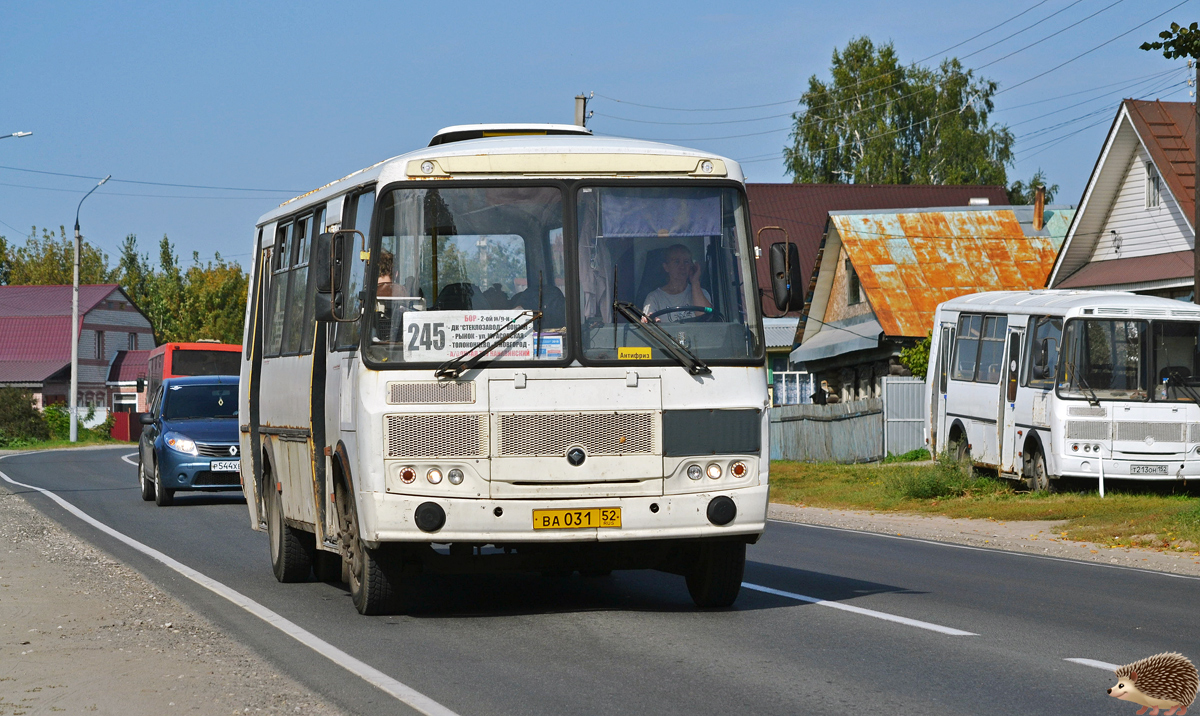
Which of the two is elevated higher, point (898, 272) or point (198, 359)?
point (898, 272)

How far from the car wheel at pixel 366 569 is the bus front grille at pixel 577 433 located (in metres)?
1.21

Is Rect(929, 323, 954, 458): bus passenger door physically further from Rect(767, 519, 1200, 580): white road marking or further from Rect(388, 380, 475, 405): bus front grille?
Rect(388, 380, 475, 405): bus front grille

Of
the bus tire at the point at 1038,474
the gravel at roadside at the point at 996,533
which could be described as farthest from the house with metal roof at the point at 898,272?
the gravel at roadside at the point at 996,533

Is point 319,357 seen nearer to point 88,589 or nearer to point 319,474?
point 319,474

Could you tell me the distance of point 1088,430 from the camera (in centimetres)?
2355

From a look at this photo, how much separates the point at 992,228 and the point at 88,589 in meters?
36.9

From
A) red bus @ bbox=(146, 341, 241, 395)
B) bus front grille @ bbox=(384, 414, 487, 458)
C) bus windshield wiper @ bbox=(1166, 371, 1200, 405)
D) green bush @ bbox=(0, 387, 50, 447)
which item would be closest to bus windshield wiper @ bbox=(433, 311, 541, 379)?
bus front grille @ bbox=(384, 414, 487, 458)

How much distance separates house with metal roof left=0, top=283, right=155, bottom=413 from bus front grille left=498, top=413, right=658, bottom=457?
271 feet

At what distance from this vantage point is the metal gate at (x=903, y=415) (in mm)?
36406

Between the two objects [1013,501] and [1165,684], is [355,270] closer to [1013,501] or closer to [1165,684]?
[1165,684]

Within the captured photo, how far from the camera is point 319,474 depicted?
11562mm

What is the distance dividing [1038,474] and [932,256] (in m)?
19.5

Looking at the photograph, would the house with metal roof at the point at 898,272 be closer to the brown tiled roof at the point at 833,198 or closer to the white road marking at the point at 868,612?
the brown tiled roof at the point at 833,198

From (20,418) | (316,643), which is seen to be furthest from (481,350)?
(20,418)
